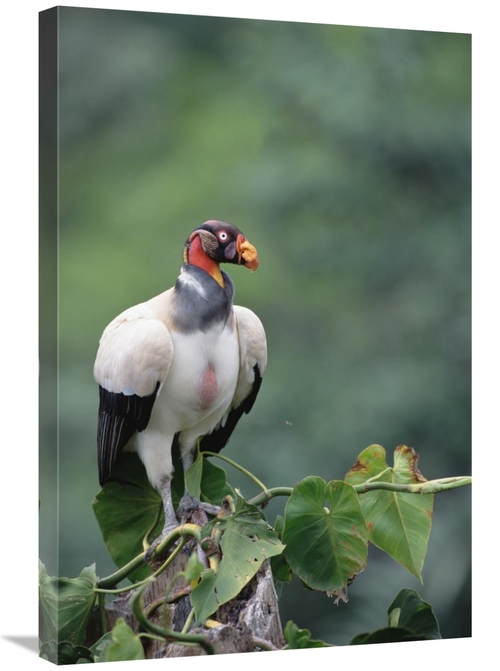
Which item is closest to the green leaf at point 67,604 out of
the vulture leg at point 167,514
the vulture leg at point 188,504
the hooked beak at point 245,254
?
the vulture leg at point 167,514

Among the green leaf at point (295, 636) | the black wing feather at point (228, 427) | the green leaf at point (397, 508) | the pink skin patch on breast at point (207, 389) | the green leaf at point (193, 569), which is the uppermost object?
the pink skin patch on breast at point (207, 389)

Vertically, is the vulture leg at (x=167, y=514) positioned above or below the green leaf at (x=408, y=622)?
above

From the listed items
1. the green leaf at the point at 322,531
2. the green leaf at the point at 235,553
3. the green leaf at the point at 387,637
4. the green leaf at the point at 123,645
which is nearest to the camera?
the green leaf at the point at 123,645

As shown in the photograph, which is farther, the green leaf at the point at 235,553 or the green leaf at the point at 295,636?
the green leaf at the point at 295,636

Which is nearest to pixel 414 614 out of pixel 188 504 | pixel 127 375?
pixel 188 504

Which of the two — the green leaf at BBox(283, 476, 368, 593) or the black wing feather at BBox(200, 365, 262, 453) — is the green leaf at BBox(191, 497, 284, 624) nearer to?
the green leaf at BBox(283, 476, 368, 593)

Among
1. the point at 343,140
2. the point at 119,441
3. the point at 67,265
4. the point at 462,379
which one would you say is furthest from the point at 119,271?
the point at 462,379

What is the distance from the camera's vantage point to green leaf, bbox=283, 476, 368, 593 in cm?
429

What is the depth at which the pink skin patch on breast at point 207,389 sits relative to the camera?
13.6 feet

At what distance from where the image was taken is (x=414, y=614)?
4.55m

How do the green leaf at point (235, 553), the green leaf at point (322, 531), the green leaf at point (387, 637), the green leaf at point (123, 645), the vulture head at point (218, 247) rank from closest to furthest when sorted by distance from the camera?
1. the green leaf at point (123, 645)
2. the green leaf at point (235, 553)
3. the vulture head at point (218, 247)
4. the green leaf at point (322, 531)
5. the green leaf at point (387, 637)

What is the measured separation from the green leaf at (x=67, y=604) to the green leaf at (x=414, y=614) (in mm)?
1123

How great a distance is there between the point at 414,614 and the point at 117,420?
132 centimetres

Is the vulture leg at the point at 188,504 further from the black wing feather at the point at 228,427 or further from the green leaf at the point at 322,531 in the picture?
the green leaf at the point at 322,531
